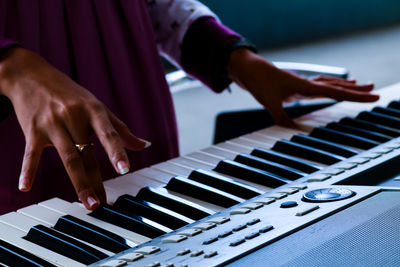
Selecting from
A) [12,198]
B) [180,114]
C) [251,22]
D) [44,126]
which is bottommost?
[180,114]

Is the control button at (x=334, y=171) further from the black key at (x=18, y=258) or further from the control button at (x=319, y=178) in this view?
the black key at (x=18, y=258)

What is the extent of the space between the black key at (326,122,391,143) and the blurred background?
4.46 m

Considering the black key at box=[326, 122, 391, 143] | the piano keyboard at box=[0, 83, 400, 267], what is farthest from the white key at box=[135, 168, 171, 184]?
the black key at box=[326, 122, 391, 143]

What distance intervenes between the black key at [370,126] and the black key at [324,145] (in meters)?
0.14

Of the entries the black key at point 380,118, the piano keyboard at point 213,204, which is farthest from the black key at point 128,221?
the black key at point 380,118

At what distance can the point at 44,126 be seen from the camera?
1146 mm

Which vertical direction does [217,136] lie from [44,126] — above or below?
below

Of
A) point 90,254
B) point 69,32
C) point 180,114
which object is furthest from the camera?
point 180,114

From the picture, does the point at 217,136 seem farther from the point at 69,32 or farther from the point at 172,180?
the point at 172,180

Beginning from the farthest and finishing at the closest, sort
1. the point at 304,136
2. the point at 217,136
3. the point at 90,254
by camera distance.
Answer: the point at 217,136
the point at 304,136
the point at 90,254

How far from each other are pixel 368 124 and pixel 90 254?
30.4 inches

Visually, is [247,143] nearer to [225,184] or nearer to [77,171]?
[225,184]

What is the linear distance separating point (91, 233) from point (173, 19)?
34.2 inches

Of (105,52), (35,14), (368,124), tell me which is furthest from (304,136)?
(35,14)
